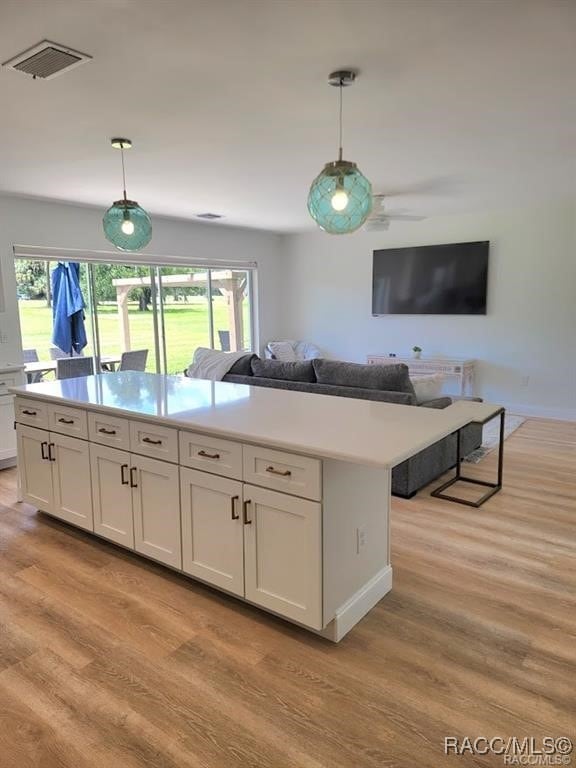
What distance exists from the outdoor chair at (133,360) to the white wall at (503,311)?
3.04 m

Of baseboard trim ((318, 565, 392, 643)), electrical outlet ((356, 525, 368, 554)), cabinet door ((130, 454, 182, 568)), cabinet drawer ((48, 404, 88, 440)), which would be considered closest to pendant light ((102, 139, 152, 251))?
cabinet drawer ((48, 404, 88, 440))

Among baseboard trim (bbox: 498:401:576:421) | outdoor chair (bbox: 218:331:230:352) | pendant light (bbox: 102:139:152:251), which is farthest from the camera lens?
outdoor chair (bbox: 218:331:230:352)

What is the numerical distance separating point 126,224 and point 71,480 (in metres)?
1.60

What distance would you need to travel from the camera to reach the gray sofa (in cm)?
374

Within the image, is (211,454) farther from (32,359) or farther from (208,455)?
(32,359)

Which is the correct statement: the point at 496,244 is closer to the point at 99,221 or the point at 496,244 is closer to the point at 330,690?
the point at 99,221

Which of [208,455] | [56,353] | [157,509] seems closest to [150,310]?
[56,353]

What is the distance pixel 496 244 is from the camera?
20.5 feet

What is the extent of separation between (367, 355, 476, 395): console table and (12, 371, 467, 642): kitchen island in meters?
3.96

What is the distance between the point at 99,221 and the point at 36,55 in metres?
3.74

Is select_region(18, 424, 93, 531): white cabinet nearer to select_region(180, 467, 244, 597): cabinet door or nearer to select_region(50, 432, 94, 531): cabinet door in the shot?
select_region(50, 432, 94, 531): cabinet door

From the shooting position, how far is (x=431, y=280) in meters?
6.75

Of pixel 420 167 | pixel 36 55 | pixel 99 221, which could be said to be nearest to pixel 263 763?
pixel 36 55

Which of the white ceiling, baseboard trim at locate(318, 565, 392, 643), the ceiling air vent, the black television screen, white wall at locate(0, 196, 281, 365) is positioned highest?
the white ceiling
